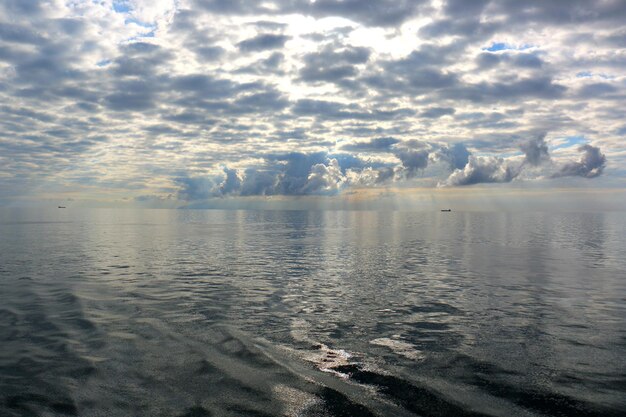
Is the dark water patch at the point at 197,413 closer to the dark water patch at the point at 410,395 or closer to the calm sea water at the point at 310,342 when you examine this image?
the calm sea water at the point at 310,342

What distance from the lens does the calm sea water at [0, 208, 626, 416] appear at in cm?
1398

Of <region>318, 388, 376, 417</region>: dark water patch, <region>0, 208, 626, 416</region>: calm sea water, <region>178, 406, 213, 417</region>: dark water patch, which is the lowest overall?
<region>0, 208, 626, 416</region>: calm sea water

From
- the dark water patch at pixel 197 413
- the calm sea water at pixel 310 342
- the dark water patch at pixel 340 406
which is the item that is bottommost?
the calm sea water at pixel 310 342

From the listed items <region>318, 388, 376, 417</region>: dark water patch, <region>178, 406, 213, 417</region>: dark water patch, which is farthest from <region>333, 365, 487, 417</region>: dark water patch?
<region>178, 406, 213, 417</region>: dark water patch

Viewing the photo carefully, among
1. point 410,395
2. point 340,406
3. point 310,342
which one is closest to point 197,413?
point 340,406

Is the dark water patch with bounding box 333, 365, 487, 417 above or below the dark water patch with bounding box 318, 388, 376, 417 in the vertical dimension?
below

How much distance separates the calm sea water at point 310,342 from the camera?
13977mm

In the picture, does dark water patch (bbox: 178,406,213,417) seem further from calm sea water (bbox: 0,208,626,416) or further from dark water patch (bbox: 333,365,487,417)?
dark water patch (bbox: 333,365,487,417)

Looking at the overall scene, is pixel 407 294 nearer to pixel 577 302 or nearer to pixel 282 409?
pixel 577 302

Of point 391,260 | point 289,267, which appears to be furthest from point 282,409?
point 391,260

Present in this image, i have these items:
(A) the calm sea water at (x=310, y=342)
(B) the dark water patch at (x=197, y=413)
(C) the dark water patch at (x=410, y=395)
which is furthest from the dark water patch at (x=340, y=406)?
(B) the dark water patch at (x=197, y=413)

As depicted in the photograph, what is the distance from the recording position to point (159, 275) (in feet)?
133

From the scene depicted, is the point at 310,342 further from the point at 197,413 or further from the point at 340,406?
the point at 197,413

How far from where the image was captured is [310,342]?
20172mm
